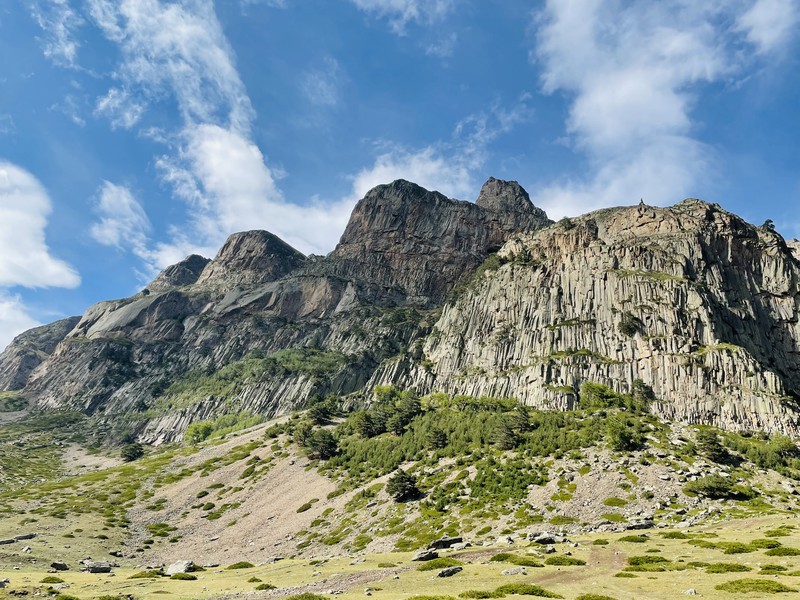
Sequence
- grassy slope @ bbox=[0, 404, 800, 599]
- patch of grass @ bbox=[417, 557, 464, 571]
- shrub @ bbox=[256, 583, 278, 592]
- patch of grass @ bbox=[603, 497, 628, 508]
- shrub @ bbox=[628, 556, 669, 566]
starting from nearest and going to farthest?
grassy slope @ bbox=[0, 404, 800, 599] < shrub @ bbox=[256, 583, 278, 592] < shrub @ bbox=[628, 556, 669, 566] < patch of grass @ bbox=[417, 557, 464, 571] < patch of grass @ bbox=[603, 497, 628, 508]

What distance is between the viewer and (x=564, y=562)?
124 feet

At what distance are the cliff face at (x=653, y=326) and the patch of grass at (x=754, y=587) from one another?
348 feet

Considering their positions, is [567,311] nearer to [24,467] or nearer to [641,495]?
[641,495]

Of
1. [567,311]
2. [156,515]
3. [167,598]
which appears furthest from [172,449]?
[167,598]

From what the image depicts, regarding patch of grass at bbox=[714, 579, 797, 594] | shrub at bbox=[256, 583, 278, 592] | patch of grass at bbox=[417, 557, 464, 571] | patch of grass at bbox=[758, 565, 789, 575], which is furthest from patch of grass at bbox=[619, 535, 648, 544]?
shrub at bbox=[256, 583, 278, 592]

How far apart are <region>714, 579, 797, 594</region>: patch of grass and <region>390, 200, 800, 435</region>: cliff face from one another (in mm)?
106104

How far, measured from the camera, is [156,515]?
104750 mm

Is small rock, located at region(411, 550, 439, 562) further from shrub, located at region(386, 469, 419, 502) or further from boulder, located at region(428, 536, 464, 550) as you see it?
shrub, located at region(386, 469, 419, 502)

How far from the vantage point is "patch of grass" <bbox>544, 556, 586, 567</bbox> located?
123 ft

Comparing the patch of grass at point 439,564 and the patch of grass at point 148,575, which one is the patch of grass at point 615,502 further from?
the patch of grass at point 148,575

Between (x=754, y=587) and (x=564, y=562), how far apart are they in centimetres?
1456

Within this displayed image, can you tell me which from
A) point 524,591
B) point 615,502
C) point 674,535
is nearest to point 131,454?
point 615,502

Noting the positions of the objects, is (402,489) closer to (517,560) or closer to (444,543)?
(444,543)

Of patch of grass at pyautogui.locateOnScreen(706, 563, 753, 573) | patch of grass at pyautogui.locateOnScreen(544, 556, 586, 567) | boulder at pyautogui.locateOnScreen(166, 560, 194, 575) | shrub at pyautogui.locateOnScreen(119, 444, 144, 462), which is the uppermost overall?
patch of grass at pyautogui.locateOnScreen(706, 563, 753, 573)
